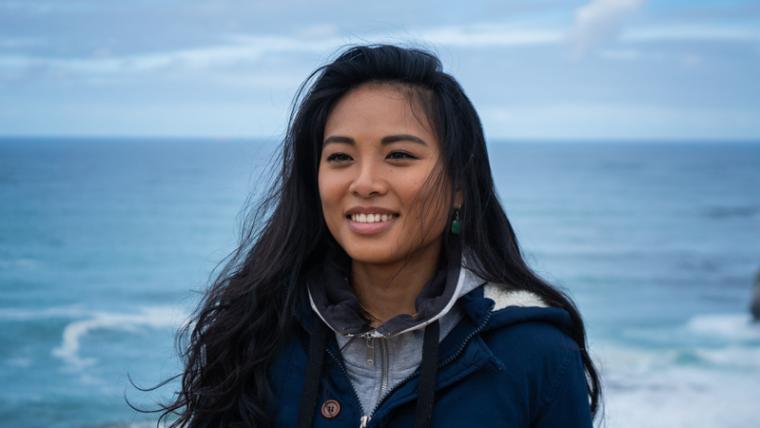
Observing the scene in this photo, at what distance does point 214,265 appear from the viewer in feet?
77.3

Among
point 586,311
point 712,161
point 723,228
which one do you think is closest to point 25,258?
point 586,311

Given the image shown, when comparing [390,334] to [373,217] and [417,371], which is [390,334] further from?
[373,217]

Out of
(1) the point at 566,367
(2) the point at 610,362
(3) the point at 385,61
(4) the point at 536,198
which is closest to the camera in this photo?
(1) the point at 566,367

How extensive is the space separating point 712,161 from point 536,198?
3865 cm

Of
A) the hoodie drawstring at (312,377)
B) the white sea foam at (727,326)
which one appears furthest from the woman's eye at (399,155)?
the white sea foam at (727,326)

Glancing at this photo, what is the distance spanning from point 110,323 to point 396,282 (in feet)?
64.9

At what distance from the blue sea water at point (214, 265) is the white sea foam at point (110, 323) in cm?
6

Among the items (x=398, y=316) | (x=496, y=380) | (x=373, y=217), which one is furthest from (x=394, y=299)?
(x=496, y=380)

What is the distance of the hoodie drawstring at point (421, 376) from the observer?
2459 millimetres

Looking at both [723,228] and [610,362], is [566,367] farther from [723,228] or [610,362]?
[723,228]

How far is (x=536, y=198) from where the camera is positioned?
51969mm

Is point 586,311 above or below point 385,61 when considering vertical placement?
below

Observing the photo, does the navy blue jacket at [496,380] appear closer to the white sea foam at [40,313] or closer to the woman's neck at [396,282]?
the woman's neck at [396,282]

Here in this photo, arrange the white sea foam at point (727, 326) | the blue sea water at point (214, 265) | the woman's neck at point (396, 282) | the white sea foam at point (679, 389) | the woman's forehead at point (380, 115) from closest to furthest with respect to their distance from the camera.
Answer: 1. the woman's forehead at point (380, 115)
2. the woman's neck at point (396, 282)
3. the white sea foam at point (679, 389)
4. the blue sea water at point (214, 265)
5. the white sea foam at point (727, 326)
